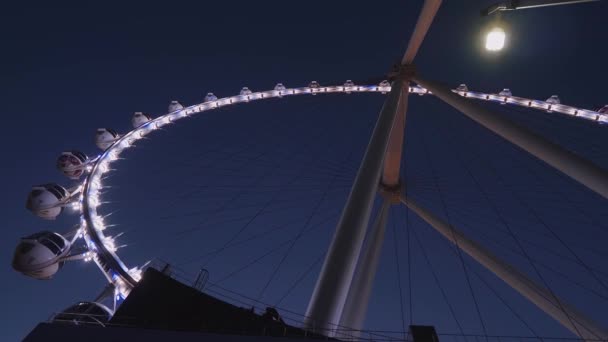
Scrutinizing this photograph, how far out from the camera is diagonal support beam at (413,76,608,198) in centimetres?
880

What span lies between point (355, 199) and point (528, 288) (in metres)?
9.76

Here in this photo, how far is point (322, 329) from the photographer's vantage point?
8.05 m

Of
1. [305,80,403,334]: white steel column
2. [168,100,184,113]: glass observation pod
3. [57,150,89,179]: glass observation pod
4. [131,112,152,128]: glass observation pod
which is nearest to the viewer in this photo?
[305,80,403,334]: white steel column

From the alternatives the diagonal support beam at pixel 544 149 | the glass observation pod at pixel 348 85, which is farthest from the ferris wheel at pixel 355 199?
the glass observation pod at pixel 348 85

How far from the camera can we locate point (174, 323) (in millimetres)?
8594

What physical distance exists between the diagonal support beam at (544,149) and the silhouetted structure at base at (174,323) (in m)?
5.29

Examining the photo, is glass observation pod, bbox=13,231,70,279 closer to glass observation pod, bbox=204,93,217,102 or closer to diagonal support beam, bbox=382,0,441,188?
glass observation pod, bbox=204,93,217,102

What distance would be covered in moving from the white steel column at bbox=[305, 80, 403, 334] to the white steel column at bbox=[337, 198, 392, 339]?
26.4ft

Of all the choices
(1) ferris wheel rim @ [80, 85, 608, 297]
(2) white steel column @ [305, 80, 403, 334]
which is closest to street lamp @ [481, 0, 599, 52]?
(2) white steel column @ [305, 80, 403, 334]

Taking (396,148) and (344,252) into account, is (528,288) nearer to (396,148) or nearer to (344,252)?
(396,148)

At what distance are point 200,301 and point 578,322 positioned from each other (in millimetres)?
13592

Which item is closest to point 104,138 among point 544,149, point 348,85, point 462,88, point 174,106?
point 174,106

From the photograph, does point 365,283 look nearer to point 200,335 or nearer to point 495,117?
point 495,117

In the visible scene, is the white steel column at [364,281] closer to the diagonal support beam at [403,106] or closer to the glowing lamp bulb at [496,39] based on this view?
the diagonal support beam at [403,106]
